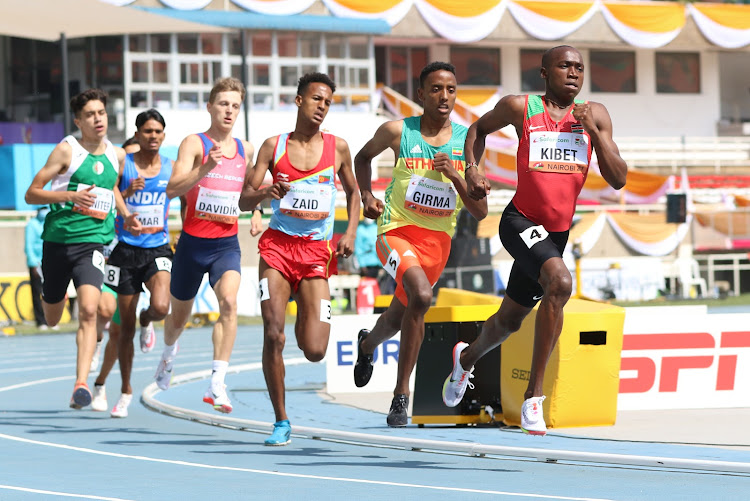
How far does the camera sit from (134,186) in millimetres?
11828

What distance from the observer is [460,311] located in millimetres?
10547

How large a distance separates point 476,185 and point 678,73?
4748 centimetres

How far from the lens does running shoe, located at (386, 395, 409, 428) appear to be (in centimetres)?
892

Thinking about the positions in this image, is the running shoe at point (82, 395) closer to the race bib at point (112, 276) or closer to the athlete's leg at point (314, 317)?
the race bib at point (112, 276)

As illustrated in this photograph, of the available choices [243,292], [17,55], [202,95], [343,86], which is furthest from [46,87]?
[243,292]

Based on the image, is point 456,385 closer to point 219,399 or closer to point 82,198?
point 219,399

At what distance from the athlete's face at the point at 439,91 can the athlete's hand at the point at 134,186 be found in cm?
347

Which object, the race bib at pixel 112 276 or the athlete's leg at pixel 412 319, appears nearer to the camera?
the athlete's leg at pixel 412 319

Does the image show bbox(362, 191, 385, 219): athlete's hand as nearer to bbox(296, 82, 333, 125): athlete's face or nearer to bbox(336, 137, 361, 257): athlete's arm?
bbox(336, 137, 361, 257): athlete's arm

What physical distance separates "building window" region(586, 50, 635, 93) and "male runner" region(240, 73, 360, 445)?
43.6m

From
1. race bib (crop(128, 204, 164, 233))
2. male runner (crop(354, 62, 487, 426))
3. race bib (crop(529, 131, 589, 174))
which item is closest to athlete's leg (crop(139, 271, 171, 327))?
race bib (crop(128, 204, 164, 233))

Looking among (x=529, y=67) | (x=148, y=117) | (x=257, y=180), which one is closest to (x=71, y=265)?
(x=148, y=117)

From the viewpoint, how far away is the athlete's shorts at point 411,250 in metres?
9.28

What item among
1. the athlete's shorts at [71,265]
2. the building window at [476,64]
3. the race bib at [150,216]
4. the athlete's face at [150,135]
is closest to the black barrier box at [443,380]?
the race bib at [150,216]
